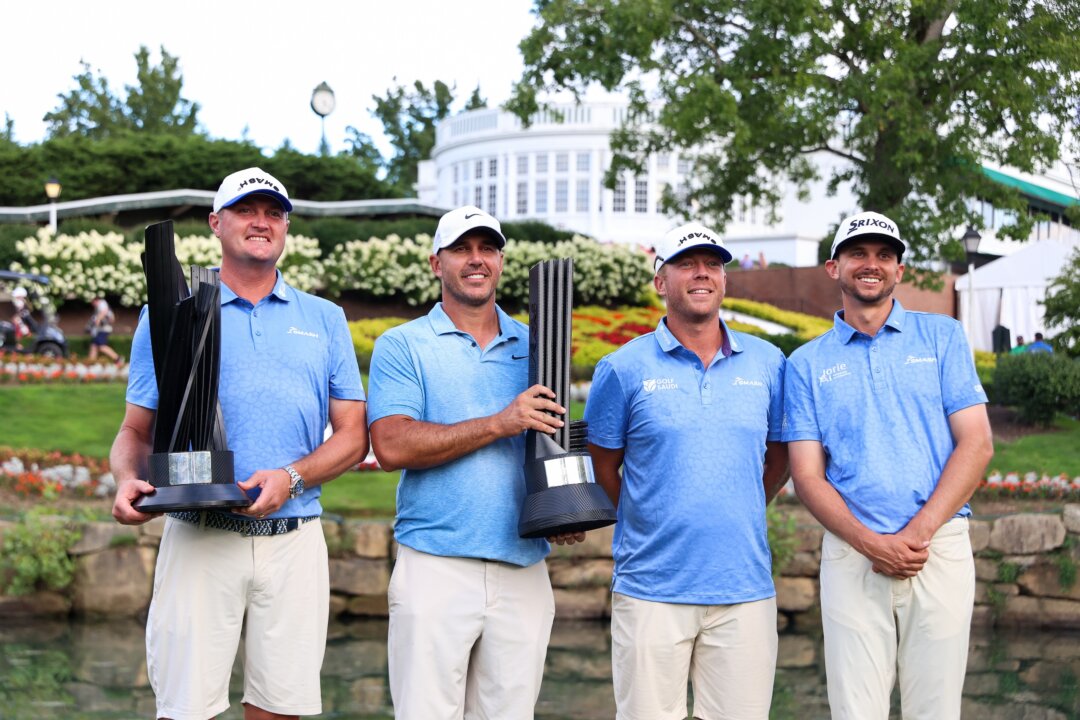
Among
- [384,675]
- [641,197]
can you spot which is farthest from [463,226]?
[641,197]

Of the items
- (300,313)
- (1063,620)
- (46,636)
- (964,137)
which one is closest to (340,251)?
(964,137)

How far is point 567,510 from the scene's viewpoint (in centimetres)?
321

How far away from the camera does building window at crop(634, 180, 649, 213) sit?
4288 centimetres

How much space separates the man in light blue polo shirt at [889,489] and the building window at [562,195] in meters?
39.6

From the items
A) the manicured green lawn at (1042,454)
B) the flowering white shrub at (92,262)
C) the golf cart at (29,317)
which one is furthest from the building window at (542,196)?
the manicured green lawn at (1042,454)

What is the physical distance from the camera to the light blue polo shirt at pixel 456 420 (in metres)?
3.51

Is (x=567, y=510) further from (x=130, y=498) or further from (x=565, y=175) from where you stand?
(x=565, y=175)

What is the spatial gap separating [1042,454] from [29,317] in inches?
568

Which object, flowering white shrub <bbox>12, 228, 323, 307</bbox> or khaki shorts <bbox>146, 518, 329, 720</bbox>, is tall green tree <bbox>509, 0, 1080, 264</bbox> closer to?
flowering white shrub <bbox>12, 228, 323, 307</bbox>

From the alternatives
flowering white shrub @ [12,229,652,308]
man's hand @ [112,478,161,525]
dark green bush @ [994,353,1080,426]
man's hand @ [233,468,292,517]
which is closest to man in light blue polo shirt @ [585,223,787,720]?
man's hand @ [233,468,292,517]

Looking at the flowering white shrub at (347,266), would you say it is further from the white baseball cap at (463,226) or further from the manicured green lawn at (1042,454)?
the white baseball cap at (463,226)

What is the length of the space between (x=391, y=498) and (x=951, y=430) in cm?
609

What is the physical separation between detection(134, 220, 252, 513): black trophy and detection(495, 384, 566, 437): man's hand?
0.78 m

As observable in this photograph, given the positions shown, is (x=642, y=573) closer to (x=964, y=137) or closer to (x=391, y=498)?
(x=391, y=498)
